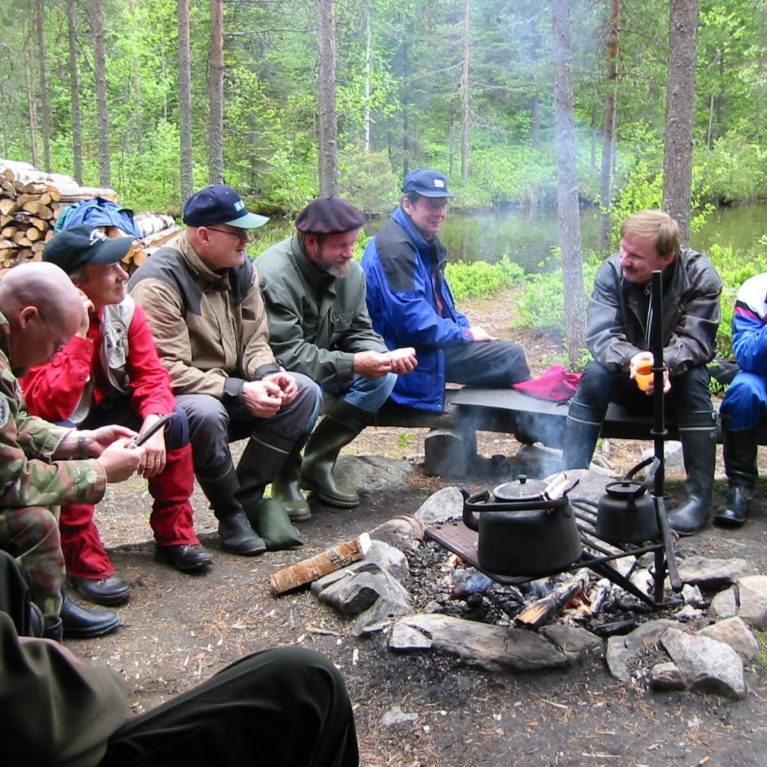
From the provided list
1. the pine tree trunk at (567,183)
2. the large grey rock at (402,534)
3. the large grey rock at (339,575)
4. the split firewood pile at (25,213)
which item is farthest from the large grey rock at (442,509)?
the split firewood pile at (25,213)

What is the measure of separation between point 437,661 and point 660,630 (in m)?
0.78

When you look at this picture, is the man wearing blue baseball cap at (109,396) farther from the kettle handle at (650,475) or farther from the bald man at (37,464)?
the kettle handle at (650,475)

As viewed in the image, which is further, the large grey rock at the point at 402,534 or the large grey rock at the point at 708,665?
the large grey rock at the point at 402,534

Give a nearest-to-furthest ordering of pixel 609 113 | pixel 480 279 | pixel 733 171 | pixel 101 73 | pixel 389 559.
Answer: pixel 389 559
pixel 609 113
pixel 480 279
pixel 101 73
pixel 733 171

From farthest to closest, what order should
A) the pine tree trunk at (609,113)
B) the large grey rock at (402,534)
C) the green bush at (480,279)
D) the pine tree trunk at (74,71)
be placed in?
the pine tree trunk at (74,71) < the green bush at (480,279) < the pine tree trunk at (609,113) < the large grey rock at (402,534)

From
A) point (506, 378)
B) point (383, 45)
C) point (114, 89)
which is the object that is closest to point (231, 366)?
point (506, 378)

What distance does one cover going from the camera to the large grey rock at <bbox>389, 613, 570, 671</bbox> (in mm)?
2795

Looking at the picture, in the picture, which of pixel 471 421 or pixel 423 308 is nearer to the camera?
pixel 423 308

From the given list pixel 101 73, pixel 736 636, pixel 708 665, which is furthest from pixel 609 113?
pixel 708 665

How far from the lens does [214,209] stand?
3838 mm

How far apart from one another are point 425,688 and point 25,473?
4.78 ft

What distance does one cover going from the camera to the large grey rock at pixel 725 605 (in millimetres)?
3061

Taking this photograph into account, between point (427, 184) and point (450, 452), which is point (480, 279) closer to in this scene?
point (450, 452)

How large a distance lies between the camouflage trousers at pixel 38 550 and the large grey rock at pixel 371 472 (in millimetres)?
2277
